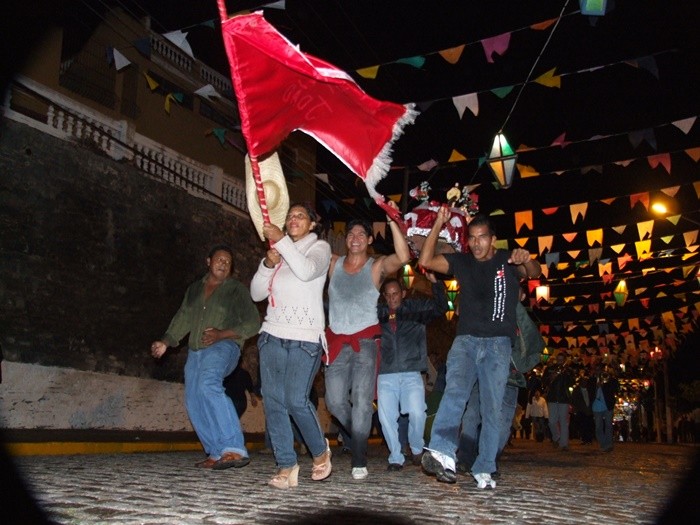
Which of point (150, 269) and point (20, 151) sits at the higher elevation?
point (20, 151)

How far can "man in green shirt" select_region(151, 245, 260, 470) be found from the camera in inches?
212

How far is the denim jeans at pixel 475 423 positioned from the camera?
6.12m

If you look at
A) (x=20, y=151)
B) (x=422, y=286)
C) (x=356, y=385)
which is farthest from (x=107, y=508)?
(x=422, y=286)

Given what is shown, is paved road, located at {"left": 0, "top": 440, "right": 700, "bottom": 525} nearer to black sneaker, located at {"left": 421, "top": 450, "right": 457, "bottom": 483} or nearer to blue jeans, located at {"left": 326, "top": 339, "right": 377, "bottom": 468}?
black sneaker, located at {"left": 421, "top": 450, "right": 457, "bottom": 483}

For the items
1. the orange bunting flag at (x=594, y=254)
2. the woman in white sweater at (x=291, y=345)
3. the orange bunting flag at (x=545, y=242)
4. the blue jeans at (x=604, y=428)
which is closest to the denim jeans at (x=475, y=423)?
the woman in white sweater at (x=291, y=345)

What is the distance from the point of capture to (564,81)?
14477mm

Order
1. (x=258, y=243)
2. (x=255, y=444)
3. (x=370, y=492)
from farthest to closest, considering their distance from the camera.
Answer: (x=258, y=243), (x=255, y=444), (x=370, y=492)

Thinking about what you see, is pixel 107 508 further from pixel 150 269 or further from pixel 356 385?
pixel 150 269

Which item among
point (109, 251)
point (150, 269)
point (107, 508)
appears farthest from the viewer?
point (150, 269)

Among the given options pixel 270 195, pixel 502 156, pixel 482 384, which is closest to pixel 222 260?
pixel 270 195

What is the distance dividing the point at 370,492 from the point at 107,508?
1702 mm

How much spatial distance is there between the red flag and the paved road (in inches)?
82.6

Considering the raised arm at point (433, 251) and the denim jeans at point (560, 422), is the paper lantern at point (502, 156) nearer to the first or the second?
the raised arm at point (433, 251)

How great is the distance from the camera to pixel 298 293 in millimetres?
4578
